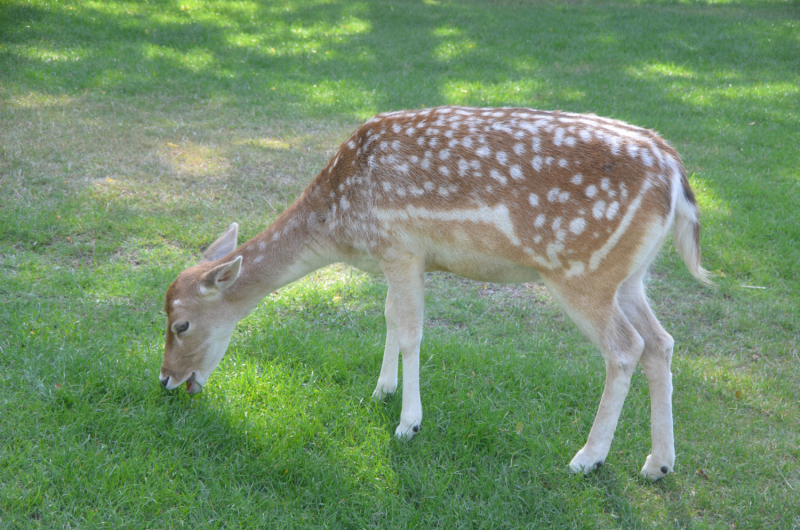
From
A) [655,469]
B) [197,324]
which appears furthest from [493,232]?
[197,324]

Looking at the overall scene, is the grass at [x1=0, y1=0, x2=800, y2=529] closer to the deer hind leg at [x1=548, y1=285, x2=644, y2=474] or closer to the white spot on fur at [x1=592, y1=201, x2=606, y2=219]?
the deer hind leg at [x1=548, y1=285, x2=644, y2=474]

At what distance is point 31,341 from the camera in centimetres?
436

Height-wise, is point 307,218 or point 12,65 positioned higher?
point 307,218

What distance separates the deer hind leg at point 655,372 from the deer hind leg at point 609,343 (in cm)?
22

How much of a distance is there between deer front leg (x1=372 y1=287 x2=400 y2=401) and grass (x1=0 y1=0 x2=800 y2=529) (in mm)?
132

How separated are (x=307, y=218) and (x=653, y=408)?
2381 mm

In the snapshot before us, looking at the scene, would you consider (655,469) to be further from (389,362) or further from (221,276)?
(221,276)

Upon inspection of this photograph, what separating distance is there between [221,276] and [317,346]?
39.6 inches

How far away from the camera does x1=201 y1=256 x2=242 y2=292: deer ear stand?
3879 mm

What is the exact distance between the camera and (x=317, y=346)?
466cm

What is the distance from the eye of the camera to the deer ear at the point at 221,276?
12.7ft

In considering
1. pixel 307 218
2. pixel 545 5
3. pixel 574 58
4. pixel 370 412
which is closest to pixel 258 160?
pixel 307 218

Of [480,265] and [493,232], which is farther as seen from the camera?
[480,265]

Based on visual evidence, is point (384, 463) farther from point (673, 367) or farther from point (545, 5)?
point (545, 5)
